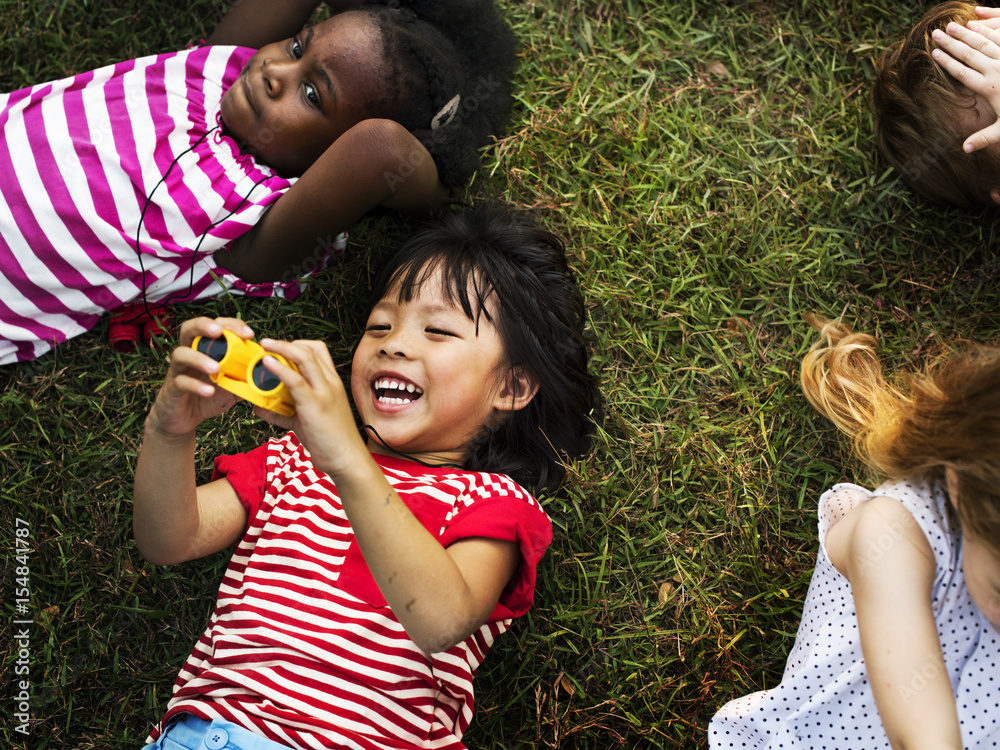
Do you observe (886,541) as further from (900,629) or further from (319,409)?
(319,409)

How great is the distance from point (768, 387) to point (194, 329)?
1763 millimetres

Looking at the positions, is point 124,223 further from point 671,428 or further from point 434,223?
point 671,428

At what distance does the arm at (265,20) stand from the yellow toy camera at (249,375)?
1550 millimetres

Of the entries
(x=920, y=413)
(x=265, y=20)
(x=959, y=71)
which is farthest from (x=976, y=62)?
(x=265, y=20)

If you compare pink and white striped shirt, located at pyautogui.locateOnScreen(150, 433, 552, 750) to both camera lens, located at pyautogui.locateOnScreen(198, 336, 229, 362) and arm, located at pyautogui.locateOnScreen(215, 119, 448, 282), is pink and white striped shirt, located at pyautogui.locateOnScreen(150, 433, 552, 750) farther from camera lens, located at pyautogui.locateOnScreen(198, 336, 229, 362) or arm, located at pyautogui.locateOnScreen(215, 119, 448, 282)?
arm, located at pyautogui.locateOnScreen(215, 119, 448, 282)

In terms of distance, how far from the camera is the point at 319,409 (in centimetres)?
131

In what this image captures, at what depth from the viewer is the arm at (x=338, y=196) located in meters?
2.09

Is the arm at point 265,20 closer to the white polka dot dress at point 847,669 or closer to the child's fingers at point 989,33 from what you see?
the child's fingers at point 989,33

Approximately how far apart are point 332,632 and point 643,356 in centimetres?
129

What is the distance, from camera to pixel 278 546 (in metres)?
1.82

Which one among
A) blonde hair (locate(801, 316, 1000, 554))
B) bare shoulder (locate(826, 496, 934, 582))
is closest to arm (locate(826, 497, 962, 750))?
bare shoulder (locate(826, 496, 934, 582))

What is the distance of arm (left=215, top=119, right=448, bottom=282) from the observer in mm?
2090

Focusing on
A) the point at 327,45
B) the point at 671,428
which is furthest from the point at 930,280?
the point at 327,45

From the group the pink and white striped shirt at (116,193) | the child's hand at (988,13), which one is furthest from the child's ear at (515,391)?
the child's hand at (988,13)
